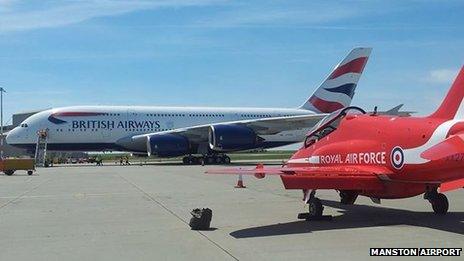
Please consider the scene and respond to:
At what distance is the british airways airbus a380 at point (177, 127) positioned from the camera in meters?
38.6

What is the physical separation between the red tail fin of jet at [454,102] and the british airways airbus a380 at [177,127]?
27.8 m

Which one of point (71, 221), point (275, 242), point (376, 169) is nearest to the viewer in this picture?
point (275, 242)

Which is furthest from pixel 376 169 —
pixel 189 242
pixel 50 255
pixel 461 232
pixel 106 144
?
pixel 106 144

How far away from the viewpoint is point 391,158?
30.4ft

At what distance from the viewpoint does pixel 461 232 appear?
27.6 feet

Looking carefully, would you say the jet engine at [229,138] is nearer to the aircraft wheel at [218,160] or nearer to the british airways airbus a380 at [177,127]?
the british airways airbus a380 at [177,127]

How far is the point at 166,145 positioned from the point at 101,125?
5.47 meters

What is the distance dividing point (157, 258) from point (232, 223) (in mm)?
3132

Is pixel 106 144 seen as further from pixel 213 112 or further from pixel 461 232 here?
pixel 461 232

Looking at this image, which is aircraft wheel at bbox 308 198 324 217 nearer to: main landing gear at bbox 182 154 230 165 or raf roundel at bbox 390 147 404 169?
raf roundel at bbox 390 147 404 169

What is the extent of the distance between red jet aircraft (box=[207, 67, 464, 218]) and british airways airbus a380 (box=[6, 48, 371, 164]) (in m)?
26.6

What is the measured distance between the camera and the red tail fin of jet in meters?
8.85
